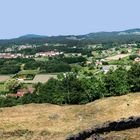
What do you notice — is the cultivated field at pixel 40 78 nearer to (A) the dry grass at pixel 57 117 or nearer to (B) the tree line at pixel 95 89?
(B) the tree line at pixel 95 89

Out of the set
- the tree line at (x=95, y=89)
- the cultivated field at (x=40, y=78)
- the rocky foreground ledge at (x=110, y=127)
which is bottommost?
the cultivated field at (x=40, y=78)

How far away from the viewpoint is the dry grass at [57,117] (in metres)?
41.6

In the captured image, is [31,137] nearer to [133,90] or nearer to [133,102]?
[133,102]

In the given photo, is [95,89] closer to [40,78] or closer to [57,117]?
[57,117]

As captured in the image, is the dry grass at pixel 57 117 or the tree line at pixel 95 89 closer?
the dry grass at pixel 57 117

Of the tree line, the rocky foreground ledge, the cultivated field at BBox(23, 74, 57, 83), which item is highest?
the rocky foreground ledge

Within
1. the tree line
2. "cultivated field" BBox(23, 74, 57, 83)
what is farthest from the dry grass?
"cultivated field" BBox(23, 74, 57, 83)

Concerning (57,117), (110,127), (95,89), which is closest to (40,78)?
(95,89)

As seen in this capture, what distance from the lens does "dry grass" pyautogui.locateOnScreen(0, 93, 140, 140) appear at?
1636 inches

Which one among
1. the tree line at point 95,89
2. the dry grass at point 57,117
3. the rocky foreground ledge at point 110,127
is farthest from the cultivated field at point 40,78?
the rocky foreground ledge at point 110,127

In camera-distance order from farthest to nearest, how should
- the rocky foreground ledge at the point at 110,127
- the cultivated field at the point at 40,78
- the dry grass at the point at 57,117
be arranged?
1. the cultivated field at the point at 40,78
2. the dry grass at the point at 57,117
3. the rocky foreground ledge at the point at 110,127

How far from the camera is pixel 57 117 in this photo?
1900 inches

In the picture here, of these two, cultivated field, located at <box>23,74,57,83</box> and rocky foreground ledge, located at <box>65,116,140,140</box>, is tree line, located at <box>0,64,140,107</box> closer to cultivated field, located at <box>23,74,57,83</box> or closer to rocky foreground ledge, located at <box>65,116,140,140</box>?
rocky foreground ledge, located at <box>65,116,140,140</box>

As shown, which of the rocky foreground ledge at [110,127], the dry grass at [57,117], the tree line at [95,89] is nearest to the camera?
the rocky foreground ledge at [110,127]
